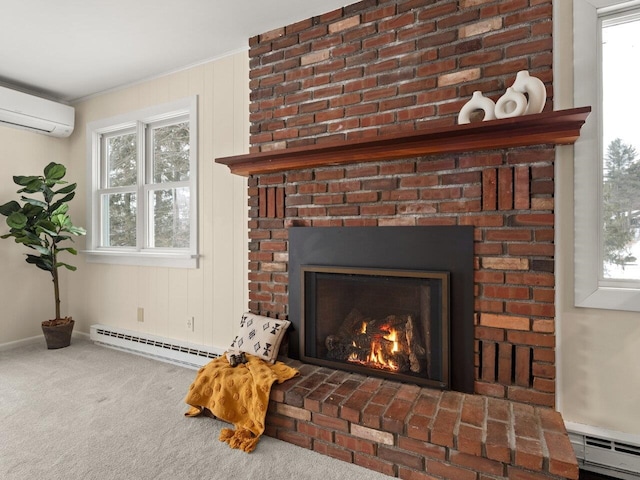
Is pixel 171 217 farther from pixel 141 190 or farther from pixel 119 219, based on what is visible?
pixel 119 219

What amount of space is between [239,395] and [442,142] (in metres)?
1.71

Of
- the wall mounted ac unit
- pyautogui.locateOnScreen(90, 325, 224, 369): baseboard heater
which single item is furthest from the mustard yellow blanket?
the wall mounted ac unit

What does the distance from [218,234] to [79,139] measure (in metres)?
2.19

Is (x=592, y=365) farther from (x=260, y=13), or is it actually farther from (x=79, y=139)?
(x=79, y=139)

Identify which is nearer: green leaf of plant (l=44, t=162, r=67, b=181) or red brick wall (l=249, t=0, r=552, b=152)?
red brick wall (l=249, t=0, r=552, b=152)

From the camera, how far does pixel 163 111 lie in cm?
306

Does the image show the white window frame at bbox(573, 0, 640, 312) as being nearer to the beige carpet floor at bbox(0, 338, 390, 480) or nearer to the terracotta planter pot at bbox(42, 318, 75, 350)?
the beige carpet floor at bbox(0, 338, 390, 480)

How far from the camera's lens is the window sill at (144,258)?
2.92 m

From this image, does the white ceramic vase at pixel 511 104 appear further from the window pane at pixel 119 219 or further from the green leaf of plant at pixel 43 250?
the green leaf of plant at pixel 43 250

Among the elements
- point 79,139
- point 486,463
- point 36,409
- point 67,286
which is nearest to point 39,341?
point 67,286

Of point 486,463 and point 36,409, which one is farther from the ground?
point 486,463

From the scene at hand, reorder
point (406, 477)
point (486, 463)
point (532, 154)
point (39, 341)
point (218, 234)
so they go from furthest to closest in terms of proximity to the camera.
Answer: point (39, 341) → point (218, 234) → point (532, 154) → point (406, 477) → point (486, 463)

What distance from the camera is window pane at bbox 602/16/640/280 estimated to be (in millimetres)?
1637

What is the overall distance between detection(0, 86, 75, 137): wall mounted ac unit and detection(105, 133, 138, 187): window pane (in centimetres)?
45
